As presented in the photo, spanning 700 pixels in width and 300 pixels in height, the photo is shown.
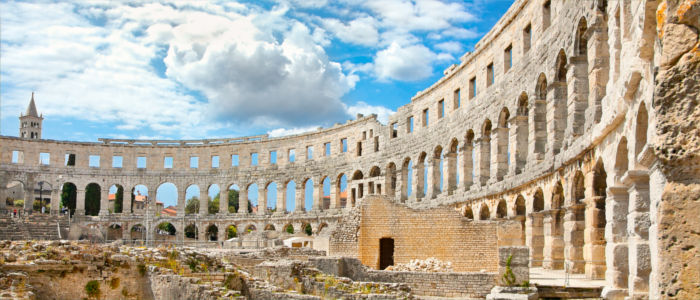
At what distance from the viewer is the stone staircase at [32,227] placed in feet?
115

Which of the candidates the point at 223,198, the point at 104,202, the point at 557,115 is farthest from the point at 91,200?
the point at 557,115

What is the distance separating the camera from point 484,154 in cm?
2634

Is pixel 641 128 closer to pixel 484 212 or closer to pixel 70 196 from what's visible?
pixel 484 212

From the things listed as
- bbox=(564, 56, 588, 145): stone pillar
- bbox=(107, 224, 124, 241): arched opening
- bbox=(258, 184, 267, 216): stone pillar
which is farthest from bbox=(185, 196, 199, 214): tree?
bbox=(564, 56, 588, 145): stone pillar

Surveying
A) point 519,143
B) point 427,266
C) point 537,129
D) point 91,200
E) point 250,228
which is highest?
point 537,129

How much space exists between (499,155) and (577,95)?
8355mm

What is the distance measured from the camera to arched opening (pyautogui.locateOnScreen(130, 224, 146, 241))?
47.1 metres

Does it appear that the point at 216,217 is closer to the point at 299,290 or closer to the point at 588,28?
the point at 299,290

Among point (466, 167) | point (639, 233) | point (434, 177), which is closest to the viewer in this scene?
point (639, 233)

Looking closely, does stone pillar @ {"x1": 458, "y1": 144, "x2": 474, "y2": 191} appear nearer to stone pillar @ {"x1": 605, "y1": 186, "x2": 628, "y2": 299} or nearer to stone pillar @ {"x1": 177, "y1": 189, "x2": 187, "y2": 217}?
stone pillar @ {"x1": 605, "y1": 186, "x2": 628, "y2": 299}

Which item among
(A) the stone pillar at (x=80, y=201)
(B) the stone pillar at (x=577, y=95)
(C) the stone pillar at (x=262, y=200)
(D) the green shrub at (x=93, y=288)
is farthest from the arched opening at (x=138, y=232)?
(B) the stone pillar at (x=577, y=95)

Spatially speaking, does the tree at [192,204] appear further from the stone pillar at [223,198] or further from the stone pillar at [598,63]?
the stone pillar at [598,63]

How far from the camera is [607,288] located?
34.0 feet

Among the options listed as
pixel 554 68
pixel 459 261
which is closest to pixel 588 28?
pixel 554 68
